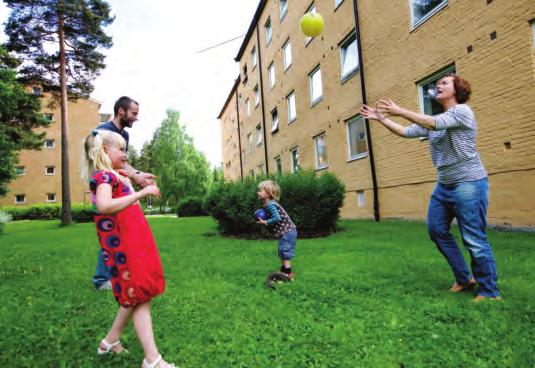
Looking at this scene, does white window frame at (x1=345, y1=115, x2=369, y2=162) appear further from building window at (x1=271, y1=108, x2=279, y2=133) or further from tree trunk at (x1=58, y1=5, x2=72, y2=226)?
tree trunk at (x1=58, y1=5, x2=72, y2=226)

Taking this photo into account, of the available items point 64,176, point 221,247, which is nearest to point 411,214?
point 221,247

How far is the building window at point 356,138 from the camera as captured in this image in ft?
40.2

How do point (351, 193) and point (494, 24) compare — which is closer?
point (494, 24)

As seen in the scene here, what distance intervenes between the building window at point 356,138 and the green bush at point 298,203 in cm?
A: 383

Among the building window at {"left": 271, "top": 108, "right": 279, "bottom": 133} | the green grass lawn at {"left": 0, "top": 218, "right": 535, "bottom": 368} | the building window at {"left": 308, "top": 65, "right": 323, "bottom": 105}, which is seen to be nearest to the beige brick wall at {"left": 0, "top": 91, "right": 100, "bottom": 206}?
the building window at {"left": 271, "top": 108, "right": 279, "bottom": 133}

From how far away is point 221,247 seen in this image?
299 inches

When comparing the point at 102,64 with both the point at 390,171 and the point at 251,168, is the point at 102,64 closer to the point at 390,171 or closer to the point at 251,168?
the point at 251,168

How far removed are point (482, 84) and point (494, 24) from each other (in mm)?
1254

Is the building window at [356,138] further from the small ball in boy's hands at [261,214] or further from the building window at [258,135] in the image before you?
the building window at [258,135]

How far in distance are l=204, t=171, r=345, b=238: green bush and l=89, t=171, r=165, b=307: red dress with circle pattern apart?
265 inches

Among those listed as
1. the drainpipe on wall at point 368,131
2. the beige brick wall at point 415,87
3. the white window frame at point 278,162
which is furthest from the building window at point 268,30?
the drainpipe on wall at point 368,131

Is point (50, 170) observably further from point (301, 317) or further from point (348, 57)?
point (301, 317)

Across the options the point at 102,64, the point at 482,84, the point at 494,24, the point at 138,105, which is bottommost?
the point at 138,105

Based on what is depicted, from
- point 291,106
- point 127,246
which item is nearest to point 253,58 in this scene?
point 291,106
